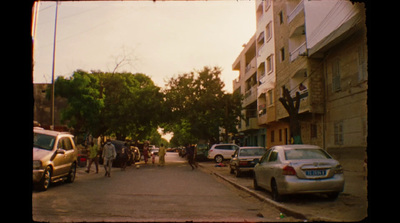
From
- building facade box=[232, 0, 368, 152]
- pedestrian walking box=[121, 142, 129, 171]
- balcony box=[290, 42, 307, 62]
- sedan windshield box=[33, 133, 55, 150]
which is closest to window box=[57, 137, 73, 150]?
sedan windshield box=[33, 133, 55, 150]

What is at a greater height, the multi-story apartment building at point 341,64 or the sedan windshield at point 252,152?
the multi-story apartment building at point 341,64

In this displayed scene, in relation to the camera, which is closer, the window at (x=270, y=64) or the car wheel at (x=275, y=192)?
the car wheel at (x=275, y=192)

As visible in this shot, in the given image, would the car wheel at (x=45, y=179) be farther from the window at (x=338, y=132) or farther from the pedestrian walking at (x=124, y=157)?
the window at (x=338, y=132)

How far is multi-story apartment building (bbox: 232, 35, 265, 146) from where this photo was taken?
132ft

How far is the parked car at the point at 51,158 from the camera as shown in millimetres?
11414

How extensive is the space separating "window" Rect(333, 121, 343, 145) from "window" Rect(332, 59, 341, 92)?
1768mm

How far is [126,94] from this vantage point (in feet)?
130

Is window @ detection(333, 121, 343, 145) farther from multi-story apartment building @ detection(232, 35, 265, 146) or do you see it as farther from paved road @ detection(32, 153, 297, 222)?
multi-story apartment building @ detection(232, 35, 265, 146)

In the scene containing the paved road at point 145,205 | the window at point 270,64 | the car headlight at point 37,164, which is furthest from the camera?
the window at point 270,64

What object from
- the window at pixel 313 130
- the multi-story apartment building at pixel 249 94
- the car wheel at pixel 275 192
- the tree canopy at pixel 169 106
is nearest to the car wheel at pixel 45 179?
the car wheel at pixel 275 192

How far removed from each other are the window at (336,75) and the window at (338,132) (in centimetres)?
177

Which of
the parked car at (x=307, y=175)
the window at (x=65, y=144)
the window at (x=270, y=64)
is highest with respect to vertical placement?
the window at (x=270, y=64)
